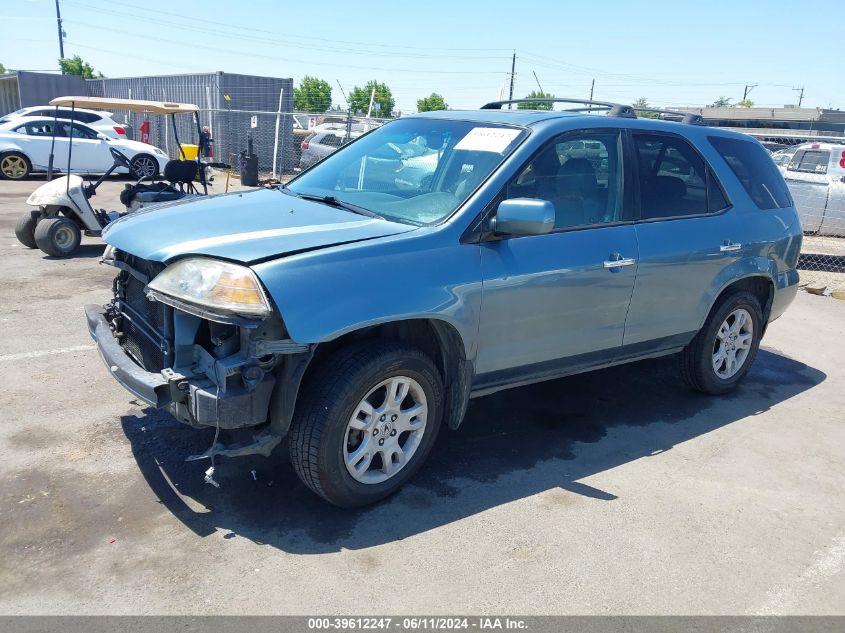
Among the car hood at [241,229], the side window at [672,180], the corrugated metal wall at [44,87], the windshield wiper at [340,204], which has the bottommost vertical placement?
the car hood at [241,229]

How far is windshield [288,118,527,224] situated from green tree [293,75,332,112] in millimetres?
58274

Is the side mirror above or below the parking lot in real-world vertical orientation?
above

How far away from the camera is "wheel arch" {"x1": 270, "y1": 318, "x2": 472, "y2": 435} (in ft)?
10.5

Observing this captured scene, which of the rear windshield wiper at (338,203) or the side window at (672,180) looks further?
the side window at (672,180)

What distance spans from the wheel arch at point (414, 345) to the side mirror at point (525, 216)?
0.61 meters

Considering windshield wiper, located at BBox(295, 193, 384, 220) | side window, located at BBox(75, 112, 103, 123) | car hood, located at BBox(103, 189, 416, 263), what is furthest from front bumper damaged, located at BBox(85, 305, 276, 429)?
side window, located at BBox(75, 112, 103, 123)


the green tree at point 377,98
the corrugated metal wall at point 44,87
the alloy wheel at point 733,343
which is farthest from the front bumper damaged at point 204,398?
the green tree at point 377,98

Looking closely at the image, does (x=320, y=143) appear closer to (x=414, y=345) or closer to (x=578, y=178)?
(x=578, y=178)

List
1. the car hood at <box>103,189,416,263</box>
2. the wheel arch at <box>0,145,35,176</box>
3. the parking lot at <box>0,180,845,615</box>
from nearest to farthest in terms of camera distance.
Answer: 1. the parking lot at <box>0,180,845,615</box>
2. the car hood at <box>103,189,416,263</box>
3. the wheel arch at <box>0,145,35,176</box>

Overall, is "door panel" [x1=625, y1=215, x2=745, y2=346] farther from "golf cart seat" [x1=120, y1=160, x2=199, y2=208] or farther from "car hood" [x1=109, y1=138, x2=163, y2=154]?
"car hood" [x1=109, y1=138, x2=163, y2=154]

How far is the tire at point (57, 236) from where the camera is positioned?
28.7 feet

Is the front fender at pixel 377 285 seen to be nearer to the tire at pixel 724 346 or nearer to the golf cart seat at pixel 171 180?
the tire at pixel 724 346
